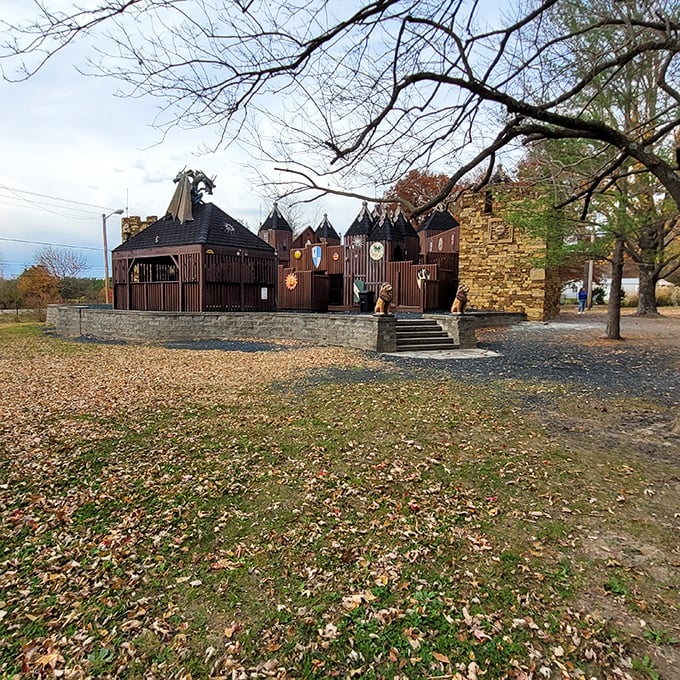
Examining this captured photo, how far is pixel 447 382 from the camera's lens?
790 cm

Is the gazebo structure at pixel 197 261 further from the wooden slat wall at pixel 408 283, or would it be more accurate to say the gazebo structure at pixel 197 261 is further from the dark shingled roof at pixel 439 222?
the dark shingled roof at pixel 439 222

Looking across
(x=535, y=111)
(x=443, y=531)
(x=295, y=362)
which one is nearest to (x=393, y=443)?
(x=443, y=531)

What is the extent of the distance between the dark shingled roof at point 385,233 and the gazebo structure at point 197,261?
18.9 ft

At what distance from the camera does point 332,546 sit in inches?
121

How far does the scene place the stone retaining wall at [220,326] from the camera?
505 inches

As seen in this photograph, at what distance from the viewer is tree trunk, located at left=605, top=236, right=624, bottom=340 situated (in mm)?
12414

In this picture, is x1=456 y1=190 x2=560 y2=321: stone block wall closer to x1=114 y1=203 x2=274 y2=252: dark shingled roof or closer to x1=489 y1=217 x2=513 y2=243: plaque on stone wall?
x1=489 y1=217 x2=513 y2=243: plaque on stone wall

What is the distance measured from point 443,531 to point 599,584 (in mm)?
958

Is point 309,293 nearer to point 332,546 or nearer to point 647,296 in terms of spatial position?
point 647,296

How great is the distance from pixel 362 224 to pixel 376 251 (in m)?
2.64

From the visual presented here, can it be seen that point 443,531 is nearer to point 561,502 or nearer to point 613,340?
point 561,502

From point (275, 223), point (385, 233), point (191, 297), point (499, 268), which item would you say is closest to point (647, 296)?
point (499, 268)

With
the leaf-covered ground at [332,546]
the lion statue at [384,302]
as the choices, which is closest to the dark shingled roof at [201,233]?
the lion statue at [384,302]

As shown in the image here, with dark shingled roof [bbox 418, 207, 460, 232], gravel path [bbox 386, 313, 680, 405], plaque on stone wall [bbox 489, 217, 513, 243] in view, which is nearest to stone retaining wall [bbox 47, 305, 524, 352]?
gravel path [bbox 386, 313, 680, 405]
